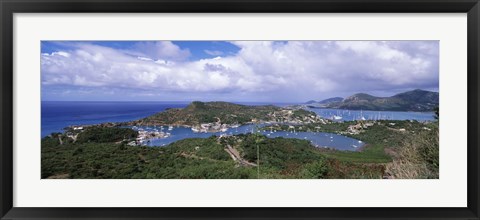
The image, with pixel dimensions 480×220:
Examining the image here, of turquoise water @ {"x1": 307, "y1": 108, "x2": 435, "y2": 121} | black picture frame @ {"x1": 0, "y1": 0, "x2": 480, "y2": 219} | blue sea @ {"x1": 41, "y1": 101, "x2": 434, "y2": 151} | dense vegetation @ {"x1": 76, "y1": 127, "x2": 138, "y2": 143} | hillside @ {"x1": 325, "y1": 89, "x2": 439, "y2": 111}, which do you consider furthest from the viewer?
turquoise water @ {"x1": 307, "y1": 108, "x2": 435, "y2": 121}

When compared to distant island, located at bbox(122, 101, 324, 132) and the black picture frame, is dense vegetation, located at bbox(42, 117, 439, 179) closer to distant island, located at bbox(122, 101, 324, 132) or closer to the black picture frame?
distant island, located at bbox(122, 101, 324, 132)

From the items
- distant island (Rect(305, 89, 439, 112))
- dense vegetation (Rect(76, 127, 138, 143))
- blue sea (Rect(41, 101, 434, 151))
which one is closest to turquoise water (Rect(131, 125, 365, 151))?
blue sea (Rect(41, 101, 434, 151))

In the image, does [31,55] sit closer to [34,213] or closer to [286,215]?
[34,213]

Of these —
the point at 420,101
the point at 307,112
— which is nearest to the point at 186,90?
the point at 307,112

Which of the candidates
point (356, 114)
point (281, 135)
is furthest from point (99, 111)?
point (356, 114)

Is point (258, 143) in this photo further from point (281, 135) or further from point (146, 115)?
point (146, 115)

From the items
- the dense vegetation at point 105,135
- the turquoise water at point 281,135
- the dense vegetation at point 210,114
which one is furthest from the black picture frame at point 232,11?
the dense vegetation at point 210,114

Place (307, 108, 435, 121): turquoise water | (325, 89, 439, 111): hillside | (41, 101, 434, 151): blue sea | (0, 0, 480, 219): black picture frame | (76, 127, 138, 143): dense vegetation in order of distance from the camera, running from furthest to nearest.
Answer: (307, 108, 435, 121): turquoise water → (76, 127, 138, 143): dense vegetation → (325, 89, 439, 111): hillside → (41, 101, 434, 151): blue sea → (0, 0, 480, 219): black picture frame

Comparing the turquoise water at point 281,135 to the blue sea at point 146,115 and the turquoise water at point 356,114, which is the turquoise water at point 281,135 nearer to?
the blue sea at point 146,115
